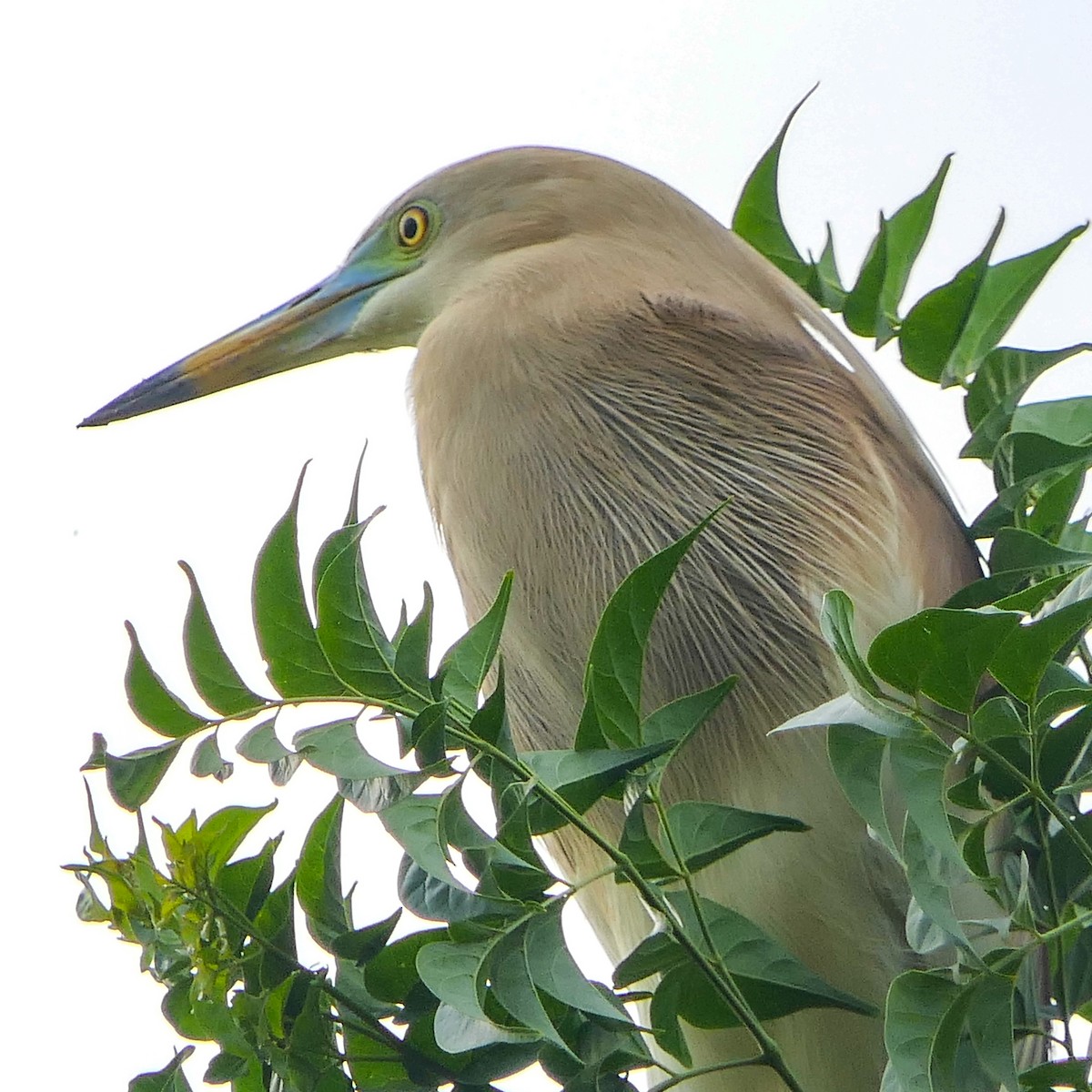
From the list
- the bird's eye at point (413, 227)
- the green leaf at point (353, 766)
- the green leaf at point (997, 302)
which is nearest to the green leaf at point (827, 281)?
the green leaf at point (997, 302)

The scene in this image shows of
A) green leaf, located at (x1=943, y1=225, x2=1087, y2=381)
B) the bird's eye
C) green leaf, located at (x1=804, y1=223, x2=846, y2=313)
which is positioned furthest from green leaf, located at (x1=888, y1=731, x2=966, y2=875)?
the bird's eye

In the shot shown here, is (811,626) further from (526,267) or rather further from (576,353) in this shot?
(526,267)

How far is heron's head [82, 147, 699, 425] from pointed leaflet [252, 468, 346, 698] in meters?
0.49

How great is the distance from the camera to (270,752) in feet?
1.73

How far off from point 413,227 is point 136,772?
0.57 meters

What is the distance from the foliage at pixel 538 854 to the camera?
0.46 meters

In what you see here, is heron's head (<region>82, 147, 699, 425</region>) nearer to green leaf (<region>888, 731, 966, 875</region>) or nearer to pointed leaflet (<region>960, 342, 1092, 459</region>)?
pointed leaflet (<region>960, 342, 1092, 459</region>)

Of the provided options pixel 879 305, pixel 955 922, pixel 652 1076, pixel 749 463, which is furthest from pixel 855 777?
pixel 652 1076

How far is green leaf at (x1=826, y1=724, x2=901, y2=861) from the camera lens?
1.55 ft

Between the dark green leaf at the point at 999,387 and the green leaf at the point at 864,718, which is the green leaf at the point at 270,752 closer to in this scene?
the green leaf at the point at 864,718

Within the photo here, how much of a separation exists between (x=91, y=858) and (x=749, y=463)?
0.42 meters

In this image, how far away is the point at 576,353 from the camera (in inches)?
33.4

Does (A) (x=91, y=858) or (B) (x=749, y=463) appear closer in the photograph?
(A) (x=91, y=858)

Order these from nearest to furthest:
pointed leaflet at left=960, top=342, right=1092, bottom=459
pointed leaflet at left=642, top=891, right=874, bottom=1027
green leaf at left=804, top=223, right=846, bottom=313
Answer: pointed leaflet at left=642, top=891, right=874, bottom=1027, pointed leaflet at left=960, top=342, right=1092, bottom=459, green leaf at left=804, top=223, right=846, bottom=313
